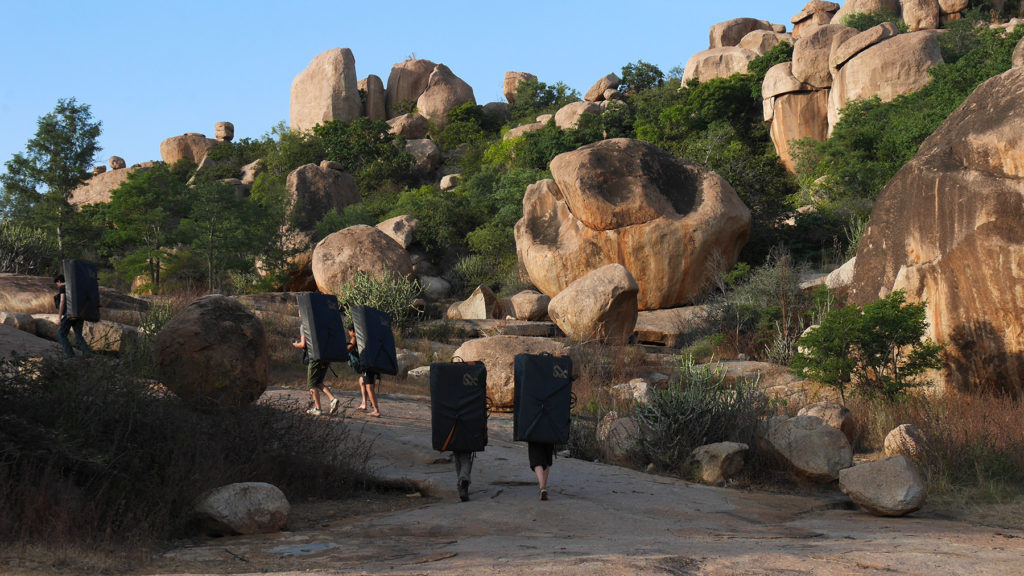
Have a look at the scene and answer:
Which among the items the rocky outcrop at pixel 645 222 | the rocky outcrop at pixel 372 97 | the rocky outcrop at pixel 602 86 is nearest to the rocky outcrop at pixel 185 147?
the rocky outcrop at pixel 372 97

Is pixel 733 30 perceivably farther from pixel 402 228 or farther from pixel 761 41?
pixel 402 228

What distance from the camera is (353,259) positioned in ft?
76.5

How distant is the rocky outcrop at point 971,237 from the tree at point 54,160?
85.1 ft

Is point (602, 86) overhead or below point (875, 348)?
overhead

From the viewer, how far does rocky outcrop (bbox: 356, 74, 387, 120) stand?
57.7 metres

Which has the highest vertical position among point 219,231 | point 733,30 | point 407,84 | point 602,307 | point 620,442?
point 733,30

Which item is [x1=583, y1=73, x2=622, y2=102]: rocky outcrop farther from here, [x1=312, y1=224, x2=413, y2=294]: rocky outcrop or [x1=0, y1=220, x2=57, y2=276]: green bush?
[x1=0, y1=220, x2=57, y2=276]: green bush

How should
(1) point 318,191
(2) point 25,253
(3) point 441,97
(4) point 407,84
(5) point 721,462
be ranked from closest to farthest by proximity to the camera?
1. (5) point 721,462
2. (2) point 25,253
3. (1) point 318,191
4. (3) point 441,97
5. (4) point 407,84

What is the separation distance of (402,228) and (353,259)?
7184 mm

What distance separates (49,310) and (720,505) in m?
12.4

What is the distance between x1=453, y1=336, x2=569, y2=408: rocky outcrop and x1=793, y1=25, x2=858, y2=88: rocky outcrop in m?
28.3

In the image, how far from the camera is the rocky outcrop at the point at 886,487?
7191 millimetres

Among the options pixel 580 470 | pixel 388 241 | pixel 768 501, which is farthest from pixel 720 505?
pixel 388 241

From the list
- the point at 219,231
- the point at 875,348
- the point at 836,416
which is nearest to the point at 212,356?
the point at 836,416
